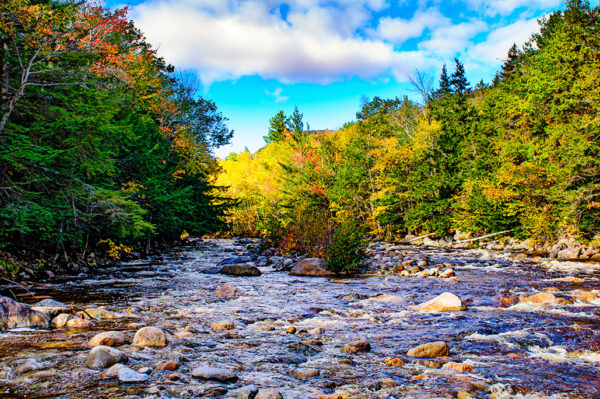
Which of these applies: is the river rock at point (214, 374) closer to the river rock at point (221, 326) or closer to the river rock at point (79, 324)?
the river rock at point (221, 326)

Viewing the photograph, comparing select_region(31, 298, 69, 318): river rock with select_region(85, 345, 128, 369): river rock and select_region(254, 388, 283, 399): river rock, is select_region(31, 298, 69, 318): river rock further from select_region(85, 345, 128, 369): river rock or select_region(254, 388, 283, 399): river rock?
select_region(254, 388, 283, 399): river rock

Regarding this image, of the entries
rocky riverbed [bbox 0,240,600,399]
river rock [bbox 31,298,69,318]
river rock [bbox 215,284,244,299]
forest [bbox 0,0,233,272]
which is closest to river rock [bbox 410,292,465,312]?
rocky riverbed [bbox 0,240,600,399]

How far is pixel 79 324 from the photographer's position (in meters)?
5.50

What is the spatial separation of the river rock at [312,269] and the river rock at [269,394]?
959 cm

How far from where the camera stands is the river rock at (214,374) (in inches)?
142

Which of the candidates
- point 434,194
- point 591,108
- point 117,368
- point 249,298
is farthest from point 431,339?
point 434,194

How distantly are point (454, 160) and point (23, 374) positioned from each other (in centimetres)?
3001

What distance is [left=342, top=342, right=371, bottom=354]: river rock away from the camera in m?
4.64

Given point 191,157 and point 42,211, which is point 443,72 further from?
point 42,211

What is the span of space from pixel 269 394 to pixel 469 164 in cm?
2787

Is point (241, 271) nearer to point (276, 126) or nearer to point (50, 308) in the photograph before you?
point (50, 308)

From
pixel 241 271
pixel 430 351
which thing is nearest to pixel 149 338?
pixel 430 351

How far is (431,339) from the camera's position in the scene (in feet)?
17.0

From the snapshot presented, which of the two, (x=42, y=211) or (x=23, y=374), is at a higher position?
(x=42, y=211)
